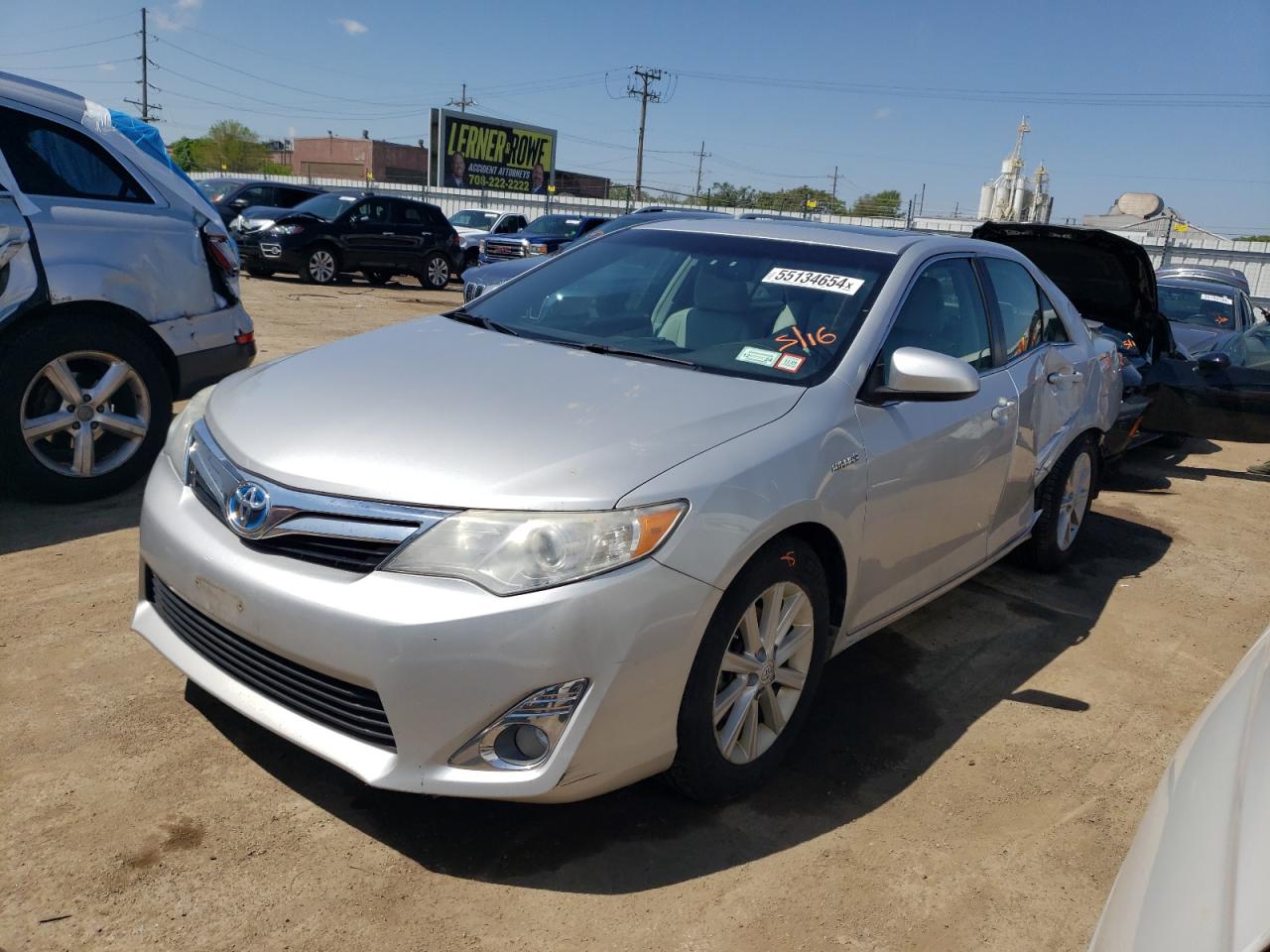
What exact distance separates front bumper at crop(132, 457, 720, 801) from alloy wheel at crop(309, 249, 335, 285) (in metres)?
16.0

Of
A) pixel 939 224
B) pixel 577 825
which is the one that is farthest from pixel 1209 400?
pixel 939 224

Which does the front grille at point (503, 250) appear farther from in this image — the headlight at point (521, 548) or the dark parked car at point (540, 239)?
the headlight at point (521, 548)

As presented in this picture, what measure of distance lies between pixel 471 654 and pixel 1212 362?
7.02 meters

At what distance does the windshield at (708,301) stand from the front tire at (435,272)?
15613 millimetres

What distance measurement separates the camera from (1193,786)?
5.04 ft

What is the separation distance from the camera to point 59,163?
4.69 meters

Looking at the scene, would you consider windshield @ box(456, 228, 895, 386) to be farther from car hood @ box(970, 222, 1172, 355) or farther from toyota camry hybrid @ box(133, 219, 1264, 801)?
car hood @ box(970, 222, 1172, 355)

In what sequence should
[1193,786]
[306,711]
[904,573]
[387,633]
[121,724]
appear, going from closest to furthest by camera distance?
[1193,786]
[387,633]
[306,711]
[121,724]
[904,573]

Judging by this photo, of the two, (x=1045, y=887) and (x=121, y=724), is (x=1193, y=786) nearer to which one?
(x=1045, y=887)

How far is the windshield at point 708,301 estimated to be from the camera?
3295 mm

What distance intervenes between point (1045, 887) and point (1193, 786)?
4.34ft

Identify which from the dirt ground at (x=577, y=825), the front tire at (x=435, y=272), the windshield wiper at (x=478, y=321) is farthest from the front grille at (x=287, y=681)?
the front tire at (x=435, y=272)

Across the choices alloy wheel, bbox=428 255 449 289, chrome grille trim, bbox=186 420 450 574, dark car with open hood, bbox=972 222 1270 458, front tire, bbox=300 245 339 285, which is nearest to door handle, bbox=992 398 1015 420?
chrome grille trim, bbox=186 420 450 574

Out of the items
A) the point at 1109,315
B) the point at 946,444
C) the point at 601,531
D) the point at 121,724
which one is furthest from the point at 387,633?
the point at 1109,315
